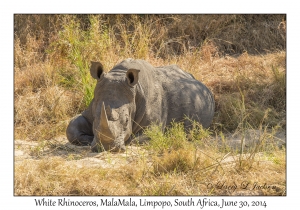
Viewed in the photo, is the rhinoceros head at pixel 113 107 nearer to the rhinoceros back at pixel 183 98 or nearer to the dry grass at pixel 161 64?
the dry grass at pixel 161 64

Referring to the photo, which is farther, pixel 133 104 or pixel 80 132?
pixel 80 132

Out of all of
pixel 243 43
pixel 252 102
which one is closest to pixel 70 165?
pixel 252 102

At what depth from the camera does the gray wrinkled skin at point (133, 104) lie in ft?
23.9

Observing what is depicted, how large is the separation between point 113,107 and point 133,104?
1.50ft

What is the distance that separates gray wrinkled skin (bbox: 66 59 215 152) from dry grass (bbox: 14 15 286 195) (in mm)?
381

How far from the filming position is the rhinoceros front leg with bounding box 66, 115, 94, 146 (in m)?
7.96

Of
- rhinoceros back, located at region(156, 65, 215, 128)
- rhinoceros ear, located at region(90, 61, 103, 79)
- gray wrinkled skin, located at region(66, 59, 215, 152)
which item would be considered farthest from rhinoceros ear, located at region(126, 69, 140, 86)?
rhinoceros back, located at region(156, 65, 215, 128)

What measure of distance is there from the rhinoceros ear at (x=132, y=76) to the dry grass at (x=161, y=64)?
2.27 feet

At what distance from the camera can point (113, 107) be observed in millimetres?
7398

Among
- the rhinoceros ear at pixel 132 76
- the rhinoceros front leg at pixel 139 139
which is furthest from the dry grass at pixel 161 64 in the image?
the rhinoceros ear at pixel 132 76

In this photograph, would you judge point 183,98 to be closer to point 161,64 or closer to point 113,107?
point 113,107

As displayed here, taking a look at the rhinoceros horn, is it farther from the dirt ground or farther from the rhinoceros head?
the dirt ground

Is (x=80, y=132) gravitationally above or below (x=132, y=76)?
below

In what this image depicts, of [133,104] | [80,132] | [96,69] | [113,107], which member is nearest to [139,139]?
[133,104]
